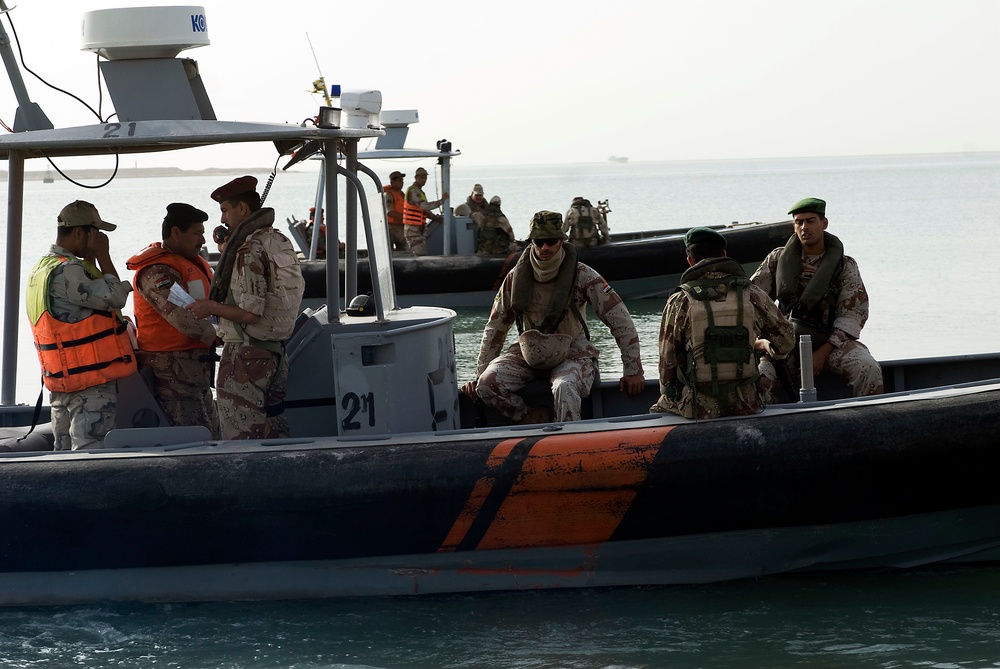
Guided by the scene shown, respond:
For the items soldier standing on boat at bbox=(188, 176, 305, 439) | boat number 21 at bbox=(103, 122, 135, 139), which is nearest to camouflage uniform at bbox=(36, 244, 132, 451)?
soldier standing on boat at bbox=(188, 176, 305, 439)

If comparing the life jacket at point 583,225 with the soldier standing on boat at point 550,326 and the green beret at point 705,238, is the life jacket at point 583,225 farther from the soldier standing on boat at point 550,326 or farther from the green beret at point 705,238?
the green beret at point 705,238

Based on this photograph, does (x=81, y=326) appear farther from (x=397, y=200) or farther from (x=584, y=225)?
(x=397, y=200)

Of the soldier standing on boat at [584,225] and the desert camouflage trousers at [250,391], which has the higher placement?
the soldier standing on boat at [584,225]

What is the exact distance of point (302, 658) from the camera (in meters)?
4.55

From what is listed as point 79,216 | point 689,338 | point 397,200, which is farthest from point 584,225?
point 79,216

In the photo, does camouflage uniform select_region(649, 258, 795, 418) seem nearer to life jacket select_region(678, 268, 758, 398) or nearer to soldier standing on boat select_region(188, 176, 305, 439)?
life jacket select_region(678, 268, 758, 398)

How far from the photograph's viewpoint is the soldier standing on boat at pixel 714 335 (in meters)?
4.74

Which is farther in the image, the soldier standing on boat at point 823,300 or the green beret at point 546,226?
the soldier standing on boat at point 823,300

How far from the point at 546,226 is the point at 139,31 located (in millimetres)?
1890

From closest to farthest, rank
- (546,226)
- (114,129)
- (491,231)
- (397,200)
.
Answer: (114,129)
(546,226)
(491,231)
(397,200)

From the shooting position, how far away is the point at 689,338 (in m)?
4.81

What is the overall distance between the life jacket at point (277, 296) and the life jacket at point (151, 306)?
0.34 metres

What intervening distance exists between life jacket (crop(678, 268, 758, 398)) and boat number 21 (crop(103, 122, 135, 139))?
2279mm

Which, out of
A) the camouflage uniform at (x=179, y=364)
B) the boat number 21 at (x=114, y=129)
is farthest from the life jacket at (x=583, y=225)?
the boat number 21 at (x=114, y=129)
